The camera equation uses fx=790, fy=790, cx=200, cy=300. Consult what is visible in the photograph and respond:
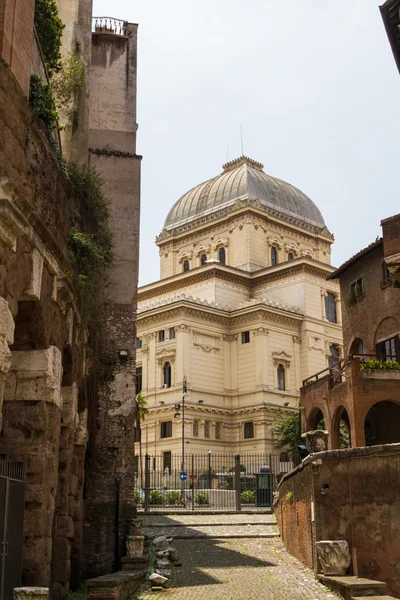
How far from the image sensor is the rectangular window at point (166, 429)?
5132cm

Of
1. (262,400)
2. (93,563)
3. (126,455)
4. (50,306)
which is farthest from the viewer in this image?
(262,400)

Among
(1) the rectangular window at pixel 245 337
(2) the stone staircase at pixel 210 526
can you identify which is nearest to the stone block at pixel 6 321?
(2) the stone staircase at pixel 210 526

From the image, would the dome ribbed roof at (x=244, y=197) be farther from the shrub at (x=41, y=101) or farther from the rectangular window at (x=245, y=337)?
the shrub at (x=41, y=101)

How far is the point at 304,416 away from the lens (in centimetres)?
2959

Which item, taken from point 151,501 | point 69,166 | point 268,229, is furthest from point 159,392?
point 69,166

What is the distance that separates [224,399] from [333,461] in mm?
39481

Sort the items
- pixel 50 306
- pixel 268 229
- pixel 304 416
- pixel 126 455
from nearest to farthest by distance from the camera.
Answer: pixel 50 306 < pixel 126 455 < pixel 304 416 < pixel 268 229

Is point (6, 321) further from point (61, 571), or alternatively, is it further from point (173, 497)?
point (173, 497)

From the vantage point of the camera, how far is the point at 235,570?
51.4ft

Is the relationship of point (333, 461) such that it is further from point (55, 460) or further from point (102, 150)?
point (102, 150)

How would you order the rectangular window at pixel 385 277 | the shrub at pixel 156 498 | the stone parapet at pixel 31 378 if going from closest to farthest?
the stone parapet at pixel 31 378 → the rectangular window at pixel 385 277 → the shrub at pixel 156 498

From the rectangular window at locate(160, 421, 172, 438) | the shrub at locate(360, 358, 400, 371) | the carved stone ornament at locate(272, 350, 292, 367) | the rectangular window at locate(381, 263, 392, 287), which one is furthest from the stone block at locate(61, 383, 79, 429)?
the carved stone ornament at locate(272, 350, 292, 367)

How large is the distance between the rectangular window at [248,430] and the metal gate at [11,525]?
143 ft

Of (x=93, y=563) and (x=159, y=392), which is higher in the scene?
(x=159, y=392)
